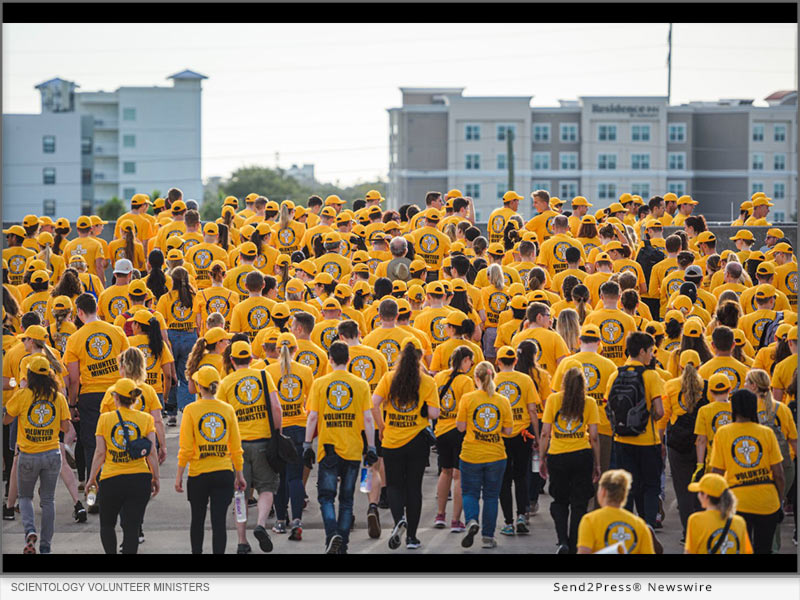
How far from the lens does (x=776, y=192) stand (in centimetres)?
9444

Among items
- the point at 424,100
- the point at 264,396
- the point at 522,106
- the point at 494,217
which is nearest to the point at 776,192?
the point at 522,106

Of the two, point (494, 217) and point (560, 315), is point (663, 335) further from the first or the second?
point (494, 217)

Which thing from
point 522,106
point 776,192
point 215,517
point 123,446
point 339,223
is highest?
point 522,106

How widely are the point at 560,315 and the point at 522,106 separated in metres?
83.2

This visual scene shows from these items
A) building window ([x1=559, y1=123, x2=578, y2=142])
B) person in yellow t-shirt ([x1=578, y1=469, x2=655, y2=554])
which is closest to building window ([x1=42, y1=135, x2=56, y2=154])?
building window ([x1=559, y1=123, x2=578, y2=142])

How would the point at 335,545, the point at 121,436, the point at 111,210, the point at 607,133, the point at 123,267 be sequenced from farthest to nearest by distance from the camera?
the point at 607,133 < the point at 111,210 < the point at 123,267 < the point at 335,545 < the point at 121,436

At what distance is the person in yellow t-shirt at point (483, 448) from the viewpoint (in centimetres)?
970

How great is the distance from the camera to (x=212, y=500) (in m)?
9.22

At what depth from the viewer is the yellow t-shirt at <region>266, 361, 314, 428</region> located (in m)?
10.1

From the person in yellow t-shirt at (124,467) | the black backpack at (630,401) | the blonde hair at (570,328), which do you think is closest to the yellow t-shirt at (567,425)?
the black backpack at (630,401)

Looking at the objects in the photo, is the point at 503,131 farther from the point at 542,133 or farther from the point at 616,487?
the point at 616,487

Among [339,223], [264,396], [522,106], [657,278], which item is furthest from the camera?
[522,106]

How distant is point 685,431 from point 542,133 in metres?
85.5

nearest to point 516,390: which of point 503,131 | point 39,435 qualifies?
point 39,435
